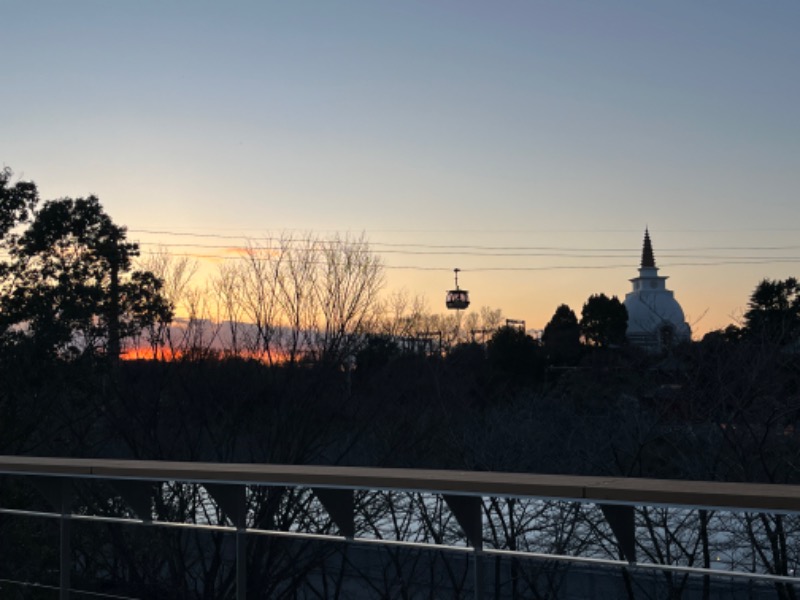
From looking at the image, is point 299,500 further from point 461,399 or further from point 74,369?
point 461,399

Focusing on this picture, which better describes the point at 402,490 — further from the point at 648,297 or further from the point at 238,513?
the point at 648,297

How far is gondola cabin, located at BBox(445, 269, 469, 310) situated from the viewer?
87.4 metres

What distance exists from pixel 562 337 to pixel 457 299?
57.2 ft

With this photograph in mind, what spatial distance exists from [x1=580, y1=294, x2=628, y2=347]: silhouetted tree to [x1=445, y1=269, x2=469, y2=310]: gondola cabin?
9150mm

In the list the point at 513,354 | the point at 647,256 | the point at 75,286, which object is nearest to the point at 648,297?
the point at 647,256

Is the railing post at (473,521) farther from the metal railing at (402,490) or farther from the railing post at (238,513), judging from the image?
the railing post at (238,513)

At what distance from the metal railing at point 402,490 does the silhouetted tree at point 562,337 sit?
2413 inches

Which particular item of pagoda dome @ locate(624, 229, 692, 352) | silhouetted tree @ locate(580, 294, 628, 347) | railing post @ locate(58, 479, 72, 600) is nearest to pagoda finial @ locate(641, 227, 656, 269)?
pagoda dome @ locate(624, 229, 692, 352)

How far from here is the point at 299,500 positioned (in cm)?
656

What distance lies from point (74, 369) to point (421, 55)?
1220 centimetres

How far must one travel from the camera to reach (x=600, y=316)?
86.8 metres

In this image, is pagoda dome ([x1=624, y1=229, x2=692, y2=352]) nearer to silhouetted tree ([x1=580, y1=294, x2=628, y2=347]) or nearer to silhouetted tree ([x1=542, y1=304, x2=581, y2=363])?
silhouetted tree ([x1=580, y1=294, x2=628, y2=347])

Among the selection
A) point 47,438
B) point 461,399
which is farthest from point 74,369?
point 461,399

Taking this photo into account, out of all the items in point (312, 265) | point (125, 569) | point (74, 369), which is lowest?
point (125, 569)
